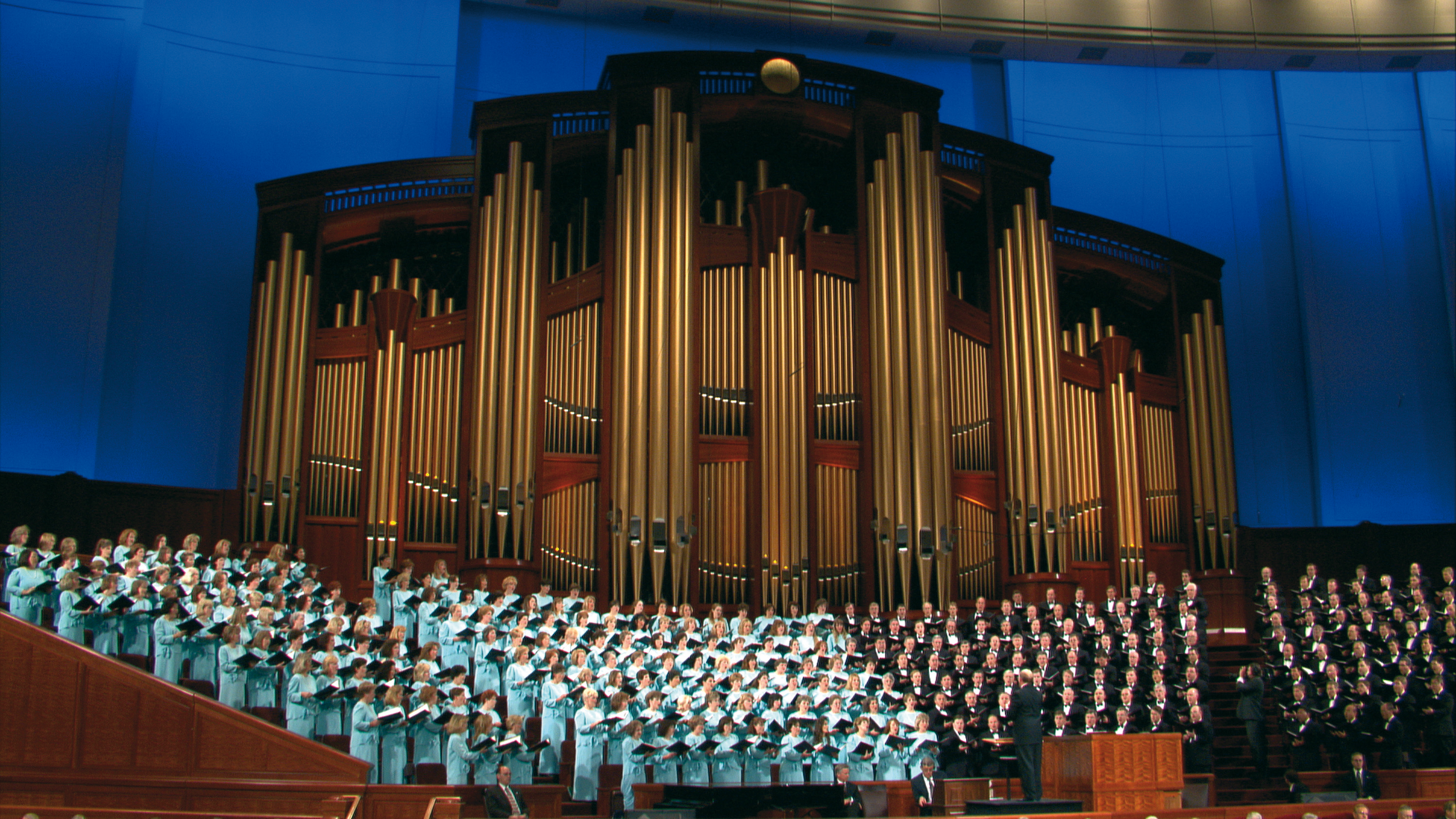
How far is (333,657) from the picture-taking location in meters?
7.28

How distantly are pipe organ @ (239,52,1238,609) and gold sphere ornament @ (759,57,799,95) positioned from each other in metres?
0.05

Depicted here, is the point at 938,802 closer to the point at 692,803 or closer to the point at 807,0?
the point at 692,803

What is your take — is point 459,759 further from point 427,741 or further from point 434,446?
point 434,446

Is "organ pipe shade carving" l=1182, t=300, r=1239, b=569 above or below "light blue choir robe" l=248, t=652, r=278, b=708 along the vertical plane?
above

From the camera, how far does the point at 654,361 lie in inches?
434

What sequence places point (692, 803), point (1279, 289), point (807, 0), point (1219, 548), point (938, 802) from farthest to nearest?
point (1279, 289)
point (807, 0)
point (1219, 548)
point (938, 802)
point (692, 803)

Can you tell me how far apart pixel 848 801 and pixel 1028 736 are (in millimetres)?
1277

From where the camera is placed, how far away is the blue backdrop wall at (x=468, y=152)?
444 inches

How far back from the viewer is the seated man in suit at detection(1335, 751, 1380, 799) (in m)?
8.26

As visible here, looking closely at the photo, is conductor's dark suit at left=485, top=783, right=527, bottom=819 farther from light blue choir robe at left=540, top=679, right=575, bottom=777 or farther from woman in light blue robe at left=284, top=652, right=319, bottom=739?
light blue choir robe at left=540, top=679, right=575, bottom=777

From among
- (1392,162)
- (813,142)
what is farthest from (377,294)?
(1392,162)

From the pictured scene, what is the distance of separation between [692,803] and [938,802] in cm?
178

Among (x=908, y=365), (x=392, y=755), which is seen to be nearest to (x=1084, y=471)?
(x=908, y=365)

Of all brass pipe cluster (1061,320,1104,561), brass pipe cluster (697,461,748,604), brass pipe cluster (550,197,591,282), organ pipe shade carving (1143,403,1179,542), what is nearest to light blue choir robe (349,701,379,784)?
brass pipe cluster (697,461,748,604)
